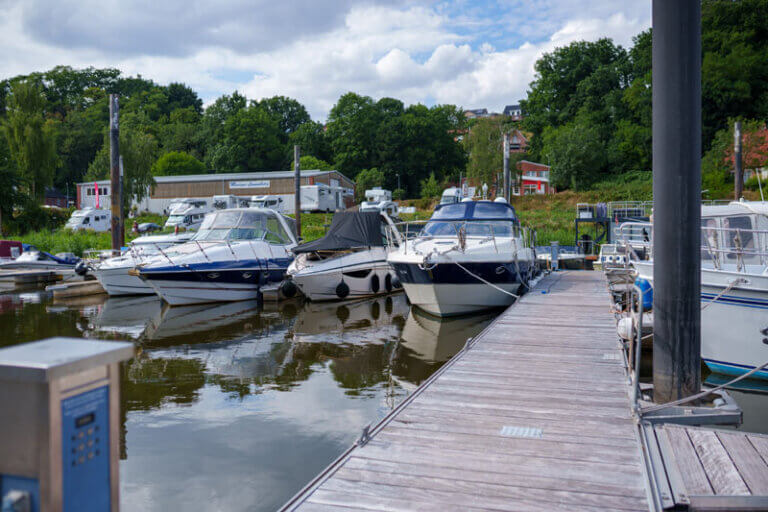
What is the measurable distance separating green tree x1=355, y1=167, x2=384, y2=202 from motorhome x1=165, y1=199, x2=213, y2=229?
68.6ft

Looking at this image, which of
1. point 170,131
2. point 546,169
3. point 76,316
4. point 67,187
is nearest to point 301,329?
point 76,316

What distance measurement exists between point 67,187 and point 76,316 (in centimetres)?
6655

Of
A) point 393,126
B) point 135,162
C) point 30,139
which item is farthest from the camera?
point 393,126

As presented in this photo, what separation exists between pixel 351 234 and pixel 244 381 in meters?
9.17

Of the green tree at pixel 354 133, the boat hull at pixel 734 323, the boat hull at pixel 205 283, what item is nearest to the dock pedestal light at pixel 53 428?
the boat hull at pixel 734 323

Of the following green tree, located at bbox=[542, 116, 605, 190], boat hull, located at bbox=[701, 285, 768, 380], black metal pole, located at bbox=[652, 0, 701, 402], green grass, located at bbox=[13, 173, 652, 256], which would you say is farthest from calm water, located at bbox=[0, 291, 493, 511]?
green tree, located at bbox=[542, 116, 605, 190]

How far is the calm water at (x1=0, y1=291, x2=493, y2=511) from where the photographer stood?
5.42 m

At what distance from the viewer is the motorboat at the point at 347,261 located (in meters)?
16.6

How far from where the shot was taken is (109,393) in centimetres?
203

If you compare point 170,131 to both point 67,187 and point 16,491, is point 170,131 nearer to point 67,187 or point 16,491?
point 67,187

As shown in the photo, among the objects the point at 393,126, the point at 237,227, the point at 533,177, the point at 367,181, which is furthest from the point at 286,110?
the point at 237,227

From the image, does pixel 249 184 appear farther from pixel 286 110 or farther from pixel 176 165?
pixel 286 110

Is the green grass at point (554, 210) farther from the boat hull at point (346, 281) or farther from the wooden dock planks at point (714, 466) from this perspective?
the wooden dock planks at point (714, 466)

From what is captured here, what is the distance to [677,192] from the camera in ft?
Result: 15.6
